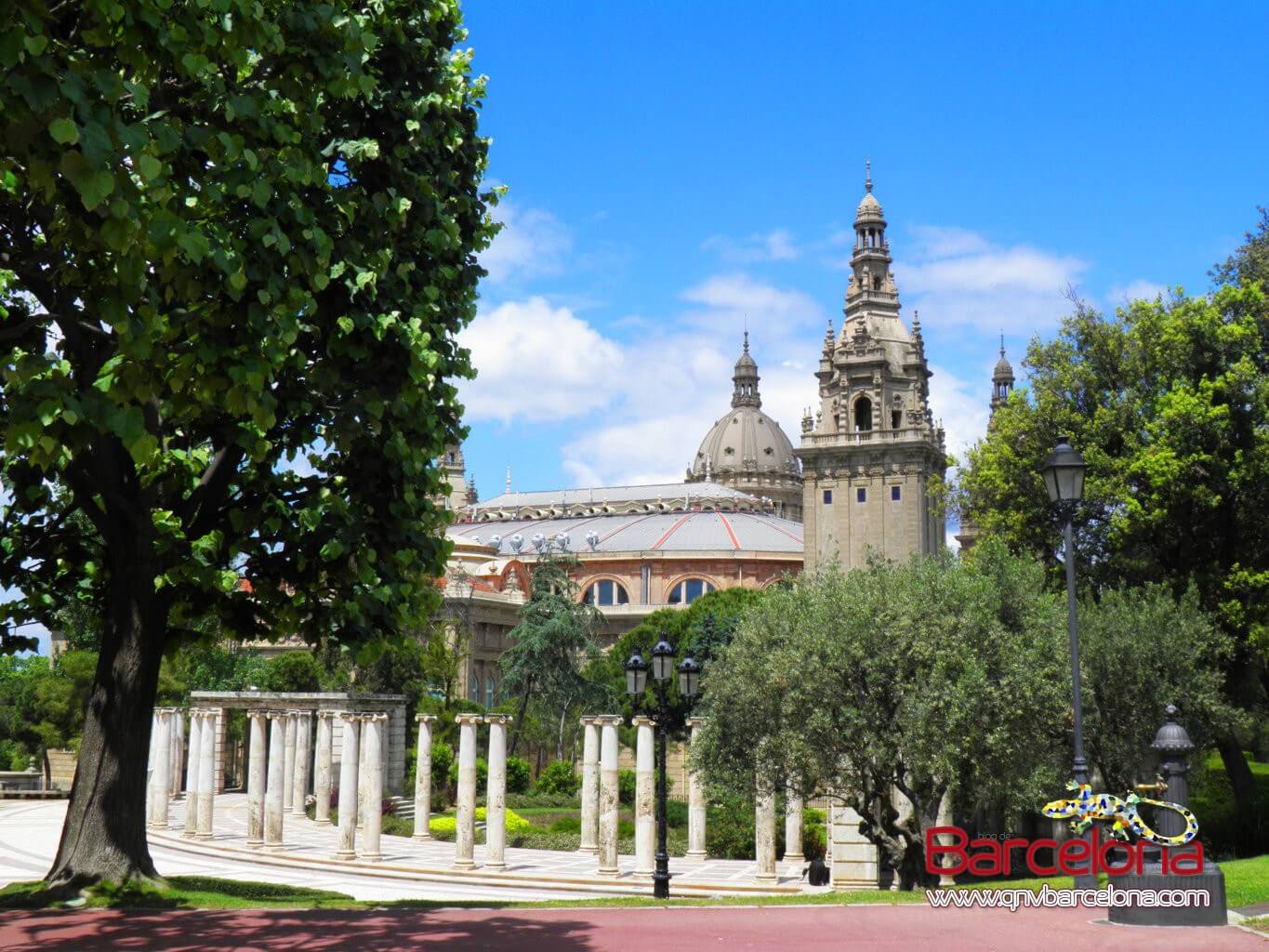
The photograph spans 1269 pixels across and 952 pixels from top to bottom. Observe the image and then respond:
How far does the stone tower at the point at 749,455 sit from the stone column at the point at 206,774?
4763 inches

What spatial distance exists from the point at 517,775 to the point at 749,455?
114059mm

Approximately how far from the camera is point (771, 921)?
14.4m

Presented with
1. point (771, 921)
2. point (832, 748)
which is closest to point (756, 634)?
point (832, 748)

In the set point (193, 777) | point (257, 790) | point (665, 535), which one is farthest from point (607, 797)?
point (665, 535)

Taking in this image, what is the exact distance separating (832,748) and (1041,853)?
5519 mm

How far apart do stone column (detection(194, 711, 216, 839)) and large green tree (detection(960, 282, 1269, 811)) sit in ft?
81.2

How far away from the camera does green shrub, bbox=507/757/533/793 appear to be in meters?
56.3

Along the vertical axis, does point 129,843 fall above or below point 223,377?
below

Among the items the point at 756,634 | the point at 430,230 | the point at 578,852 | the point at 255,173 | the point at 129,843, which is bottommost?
the point at 578,852

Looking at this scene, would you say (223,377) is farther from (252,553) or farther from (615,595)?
(615,595)

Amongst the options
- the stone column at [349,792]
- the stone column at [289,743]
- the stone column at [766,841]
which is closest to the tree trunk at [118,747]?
the stone column at [766,841]

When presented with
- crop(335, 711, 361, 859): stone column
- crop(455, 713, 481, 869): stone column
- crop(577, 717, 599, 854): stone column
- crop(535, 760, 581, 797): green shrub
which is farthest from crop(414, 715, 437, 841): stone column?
crop(535, 760, 581, 797): green shrub

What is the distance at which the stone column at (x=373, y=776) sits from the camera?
1356 inches

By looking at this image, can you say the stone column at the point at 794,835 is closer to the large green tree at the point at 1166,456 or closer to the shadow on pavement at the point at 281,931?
the large green tree at the point at 1166,456
